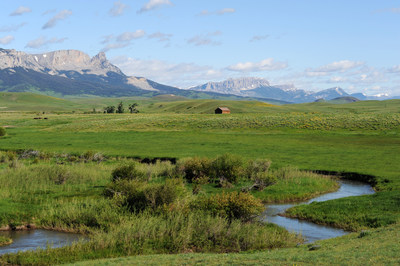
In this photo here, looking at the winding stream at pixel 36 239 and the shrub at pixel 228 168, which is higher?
the shrub at pixel 228 168

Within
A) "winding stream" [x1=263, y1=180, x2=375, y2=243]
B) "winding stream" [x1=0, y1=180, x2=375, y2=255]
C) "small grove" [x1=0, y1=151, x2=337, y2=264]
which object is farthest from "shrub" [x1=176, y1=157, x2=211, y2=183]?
"winding stream" [x1=0, y1=180, x2=375, y2=255]

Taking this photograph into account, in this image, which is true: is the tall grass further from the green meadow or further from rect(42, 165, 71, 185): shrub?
rect(42, 165, 71, 185): shrub

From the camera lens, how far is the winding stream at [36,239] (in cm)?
2364

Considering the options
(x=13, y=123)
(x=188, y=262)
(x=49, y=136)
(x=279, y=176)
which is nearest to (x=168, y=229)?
(x=188, y=262)

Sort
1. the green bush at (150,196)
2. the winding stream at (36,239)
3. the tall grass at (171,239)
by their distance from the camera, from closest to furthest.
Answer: the tall grass at (171,239) < the winding stream at (36,239) < the green bush at (150,196)

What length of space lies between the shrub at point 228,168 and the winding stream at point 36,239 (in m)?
17.5

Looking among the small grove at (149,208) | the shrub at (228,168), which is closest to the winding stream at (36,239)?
the small grove at (149,208)

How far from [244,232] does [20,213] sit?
49.0 ft

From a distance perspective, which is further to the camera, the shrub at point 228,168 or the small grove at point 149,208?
the shrub at point 228,168

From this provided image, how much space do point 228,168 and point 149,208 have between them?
15.2 m

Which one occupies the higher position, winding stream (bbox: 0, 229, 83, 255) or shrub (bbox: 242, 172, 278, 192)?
shrub (bbox: 242, 172, 278, 192)

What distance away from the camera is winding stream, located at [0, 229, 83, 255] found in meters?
23.6

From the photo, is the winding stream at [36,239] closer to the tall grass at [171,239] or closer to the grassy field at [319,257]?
the tall grass at [171,239]

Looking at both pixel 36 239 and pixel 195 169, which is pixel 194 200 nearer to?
pixel 36 239
